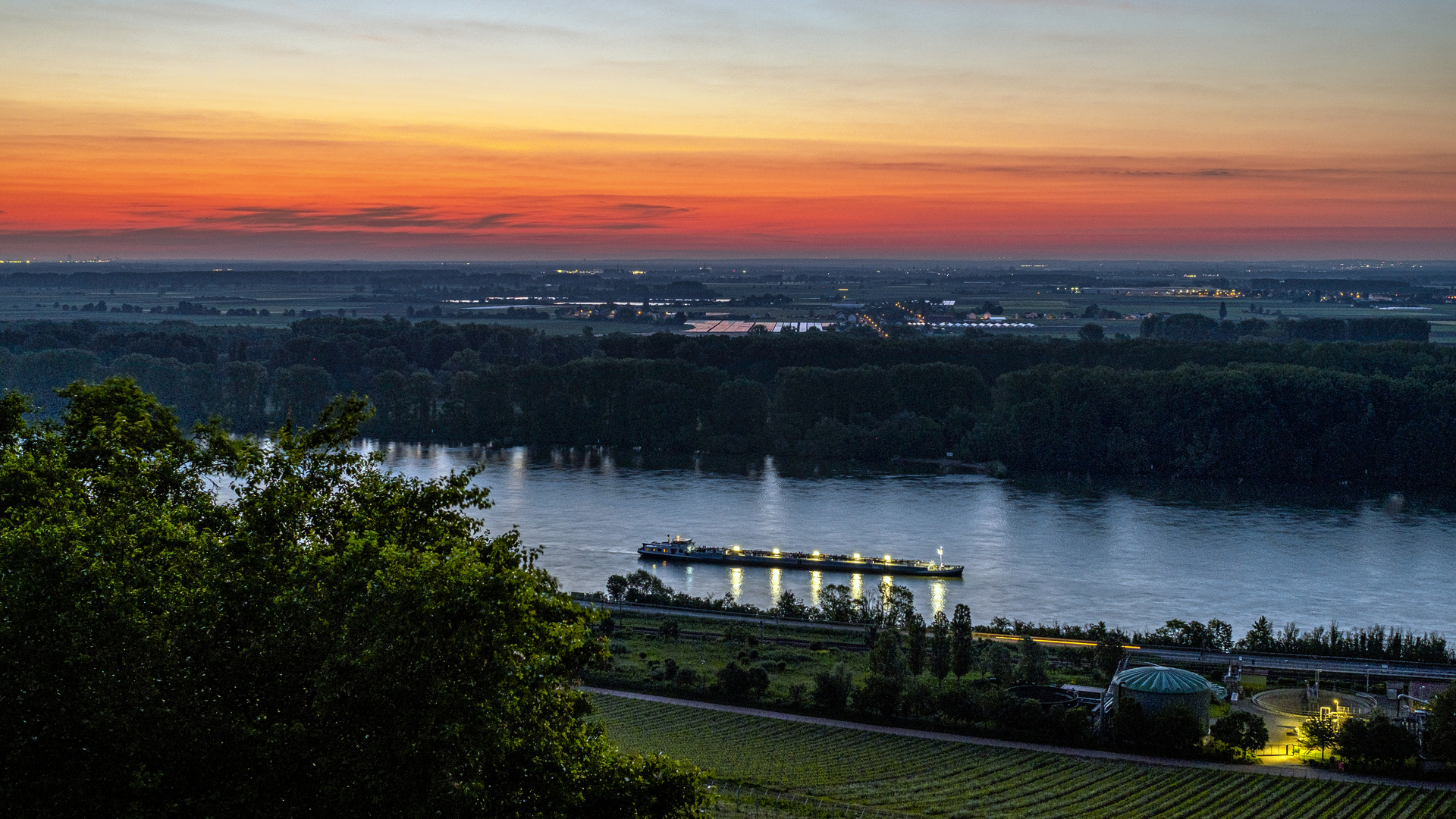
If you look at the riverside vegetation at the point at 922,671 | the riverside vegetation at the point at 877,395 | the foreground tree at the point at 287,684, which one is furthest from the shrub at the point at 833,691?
the riverside vegetation at the point at 877,395

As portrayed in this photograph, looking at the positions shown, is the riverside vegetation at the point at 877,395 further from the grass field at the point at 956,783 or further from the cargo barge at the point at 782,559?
the grass field at the point at 956,783

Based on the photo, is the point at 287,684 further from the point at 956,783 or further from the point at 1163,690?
the point at 1163,690

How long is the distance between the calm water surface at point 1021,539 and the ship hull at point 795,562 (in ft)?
0.79

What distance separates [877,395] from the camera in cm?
5406

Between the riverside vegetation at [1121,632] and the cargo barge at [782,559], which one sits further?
the cargo barge at [782,559]

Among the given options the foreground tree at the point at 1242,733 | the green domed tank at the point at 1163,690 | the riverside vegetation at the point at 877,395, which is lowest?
the foreground tree at the point at 1242,733

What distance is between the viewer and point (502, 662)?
909 centimetres

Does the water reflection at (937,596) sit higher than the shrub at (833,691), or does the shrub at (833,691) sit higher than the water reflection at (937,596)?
the shrub at (833,691)

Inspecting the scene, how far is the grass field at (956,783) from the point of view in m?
16.3

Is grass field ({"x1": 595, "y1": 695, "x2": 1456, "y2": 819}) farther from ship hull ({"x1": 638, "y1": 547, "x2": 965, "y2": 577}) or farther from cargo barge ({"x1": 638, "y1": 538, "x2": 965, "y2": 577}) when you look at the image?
cargo barge ({"x1": 638, "y1": 538, "x2": 965, "y2": 577})

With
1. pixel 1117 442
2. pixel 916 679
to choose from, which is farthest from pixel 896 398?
pixel 916 679

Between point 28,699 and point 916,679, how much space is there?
51.1 ft

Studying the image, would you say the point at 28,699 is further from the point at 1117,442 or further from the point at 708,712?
the point at 1117,442

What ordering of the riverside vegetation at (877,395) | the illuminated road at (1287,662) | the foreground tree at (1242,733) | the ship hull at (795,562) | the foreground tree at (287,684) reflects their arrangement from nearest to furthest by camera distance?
the foreground tree at (287,684) → the foreground tree at (1242,733) → the illuminated road at (1287,662) → the ship hull at (795,562) → the riverside vegetation at (877,395)
